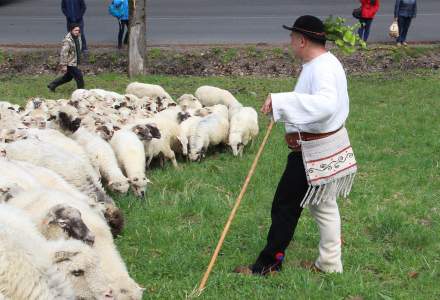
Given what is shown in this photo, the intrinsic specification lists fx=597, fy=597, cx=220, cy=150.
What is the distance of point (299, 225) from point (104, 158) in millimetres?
2668

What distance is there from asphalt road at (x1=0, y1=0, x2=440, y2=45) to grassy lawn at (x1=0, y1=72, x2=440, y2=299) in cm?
834

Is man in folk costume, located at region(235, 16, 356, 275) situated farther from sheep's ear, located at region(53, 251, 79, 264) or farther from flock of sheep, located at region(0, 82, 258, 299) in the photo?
sheep's ear, located at region(53, 251, 79, 264)

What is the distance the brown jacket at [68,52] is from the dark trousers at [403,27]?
29.5 feet

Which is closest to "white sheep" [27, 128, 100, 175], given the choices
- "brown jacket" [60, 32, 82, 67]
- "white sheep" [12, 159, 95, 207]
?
"white sheep" [12, 159, 95, 207]

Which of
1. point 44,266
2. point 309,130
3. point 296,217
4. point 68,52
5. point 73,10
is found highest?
point 309,130

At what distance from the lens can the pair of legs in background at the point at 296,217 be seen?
16.8 feet

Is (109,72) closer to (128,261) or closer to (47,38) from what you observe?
(47,38)

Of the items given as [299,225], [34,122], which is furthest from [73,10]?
[299,225]

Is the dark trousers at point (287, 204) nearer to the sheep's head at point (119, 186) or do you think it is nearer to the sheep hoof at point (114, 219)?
the sheep hoof at point (114, 219)

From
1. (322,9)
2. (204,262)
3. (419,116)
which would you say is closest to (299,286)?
(204,262)

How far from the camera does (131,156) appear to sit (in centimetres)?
783

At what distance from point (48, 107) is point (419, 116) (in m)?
6.51

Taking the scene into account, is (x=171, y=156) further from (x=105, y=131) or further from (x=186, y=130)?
(x=105, y=131)

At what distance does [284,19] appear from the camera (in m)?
20.2
